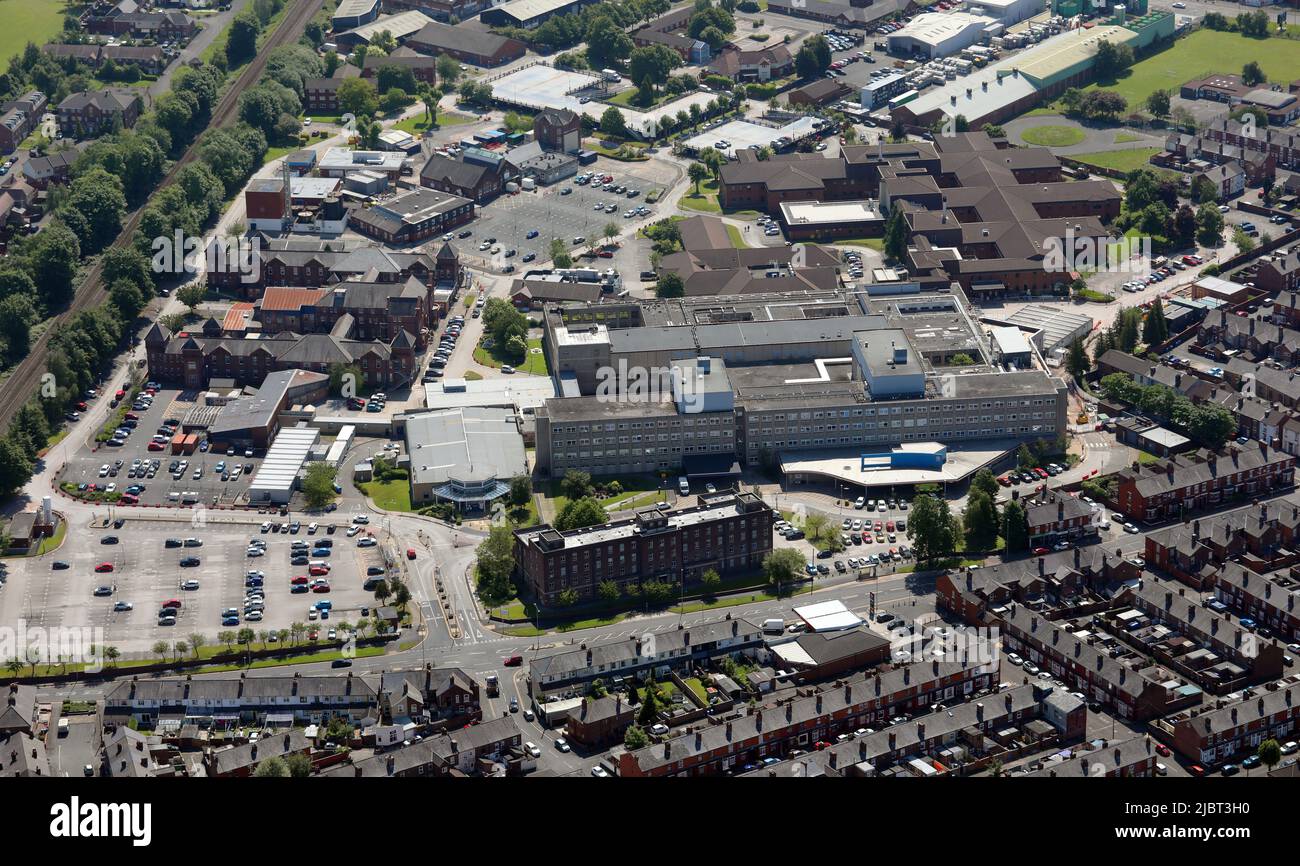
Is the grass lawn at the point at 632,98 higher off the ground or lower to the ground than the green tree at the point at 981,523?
higher

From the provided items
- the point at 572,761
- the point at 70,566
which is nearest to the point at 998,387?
the point at 572,761

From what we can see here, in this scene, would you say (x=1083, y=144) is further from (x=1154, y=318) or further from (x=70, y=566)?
(x=70, y=566)

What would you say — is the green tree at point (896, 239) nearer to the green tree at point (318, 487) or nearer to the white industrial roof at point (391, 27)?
the green tree at point (318, 487)

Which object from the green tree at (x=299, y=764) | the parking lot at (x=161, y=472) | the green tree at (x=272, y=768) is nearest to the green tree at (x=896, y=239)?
the parking lot at (x=161, y=472)

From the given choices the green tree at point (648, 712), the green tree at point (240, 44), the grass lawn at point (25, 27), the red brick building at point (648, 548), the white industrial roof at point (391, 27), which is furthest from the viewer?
the white industrial roof at point (391, 27)

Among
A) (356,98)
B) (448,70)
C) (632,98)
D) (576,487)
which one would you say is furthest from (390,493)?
(448,70)

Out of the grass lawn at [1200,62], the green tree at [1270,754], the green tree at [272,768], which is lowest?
the green tree at [1270,754]

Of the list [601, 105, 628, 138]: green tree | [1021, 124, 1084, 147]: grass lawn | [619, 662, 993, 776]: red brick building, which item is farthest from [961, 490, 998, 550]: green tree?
[601, 105, 628, 138]: green tree
